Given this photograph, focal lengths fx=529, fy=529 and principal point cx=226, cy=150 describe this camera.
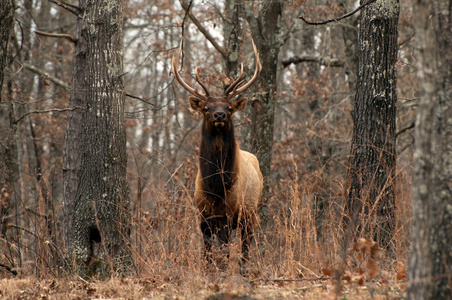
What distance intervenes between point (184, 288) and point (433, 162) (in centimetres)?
252

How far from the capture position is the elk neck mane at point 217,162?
7.29 m

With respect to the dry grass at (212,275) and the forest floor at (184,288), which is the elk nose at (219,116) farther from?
the forest floor at (184,288)

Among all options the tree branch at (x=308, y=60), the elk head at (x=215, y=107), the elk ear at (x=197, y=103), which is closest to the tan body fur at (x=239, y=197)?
the elk head at (x=215, y=107)

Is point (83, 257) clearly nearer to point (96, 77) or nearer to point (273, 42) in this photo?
point (96, 77)

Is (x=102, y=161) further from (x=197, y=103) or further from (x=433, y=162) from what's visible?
(x=433, y=162)

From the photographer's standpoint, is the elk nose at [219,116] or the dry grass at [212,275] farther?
the elk nose at [219,116]

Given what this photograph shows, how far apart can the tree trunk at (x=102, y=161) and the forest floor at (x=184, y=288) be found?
69cm

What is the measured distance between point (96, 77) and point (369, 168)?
11.3 ft

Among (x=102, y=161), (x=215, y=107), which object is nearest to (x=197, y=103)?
(x=215, y=107)

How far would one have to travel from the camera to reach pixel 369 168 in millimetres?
6410

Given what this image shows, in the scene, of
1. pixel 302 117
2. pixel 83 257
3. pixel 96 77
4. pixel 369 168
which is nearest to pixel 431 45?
pixel 369 168

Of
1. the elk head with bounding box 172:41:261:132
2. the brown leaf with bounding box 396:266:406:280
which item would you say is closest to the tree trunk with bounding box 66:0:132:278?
the elk head with bounding box 172:41:261:132

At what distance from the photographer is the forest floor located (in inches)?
172

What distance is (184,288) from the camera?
4.73m
